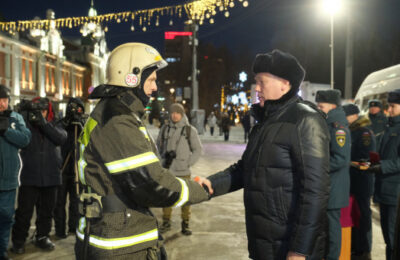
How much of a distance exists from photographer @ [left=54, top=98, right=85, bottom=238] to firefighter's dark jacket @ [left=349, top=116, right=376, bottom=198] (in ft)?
13.1

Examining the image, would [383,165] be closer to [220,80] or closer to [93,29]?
[93,29]

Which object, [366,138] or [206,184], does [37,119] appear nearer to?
[206,184]

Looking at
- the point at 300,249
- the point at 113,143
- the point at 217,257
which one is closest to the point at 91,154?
the point at 113,143

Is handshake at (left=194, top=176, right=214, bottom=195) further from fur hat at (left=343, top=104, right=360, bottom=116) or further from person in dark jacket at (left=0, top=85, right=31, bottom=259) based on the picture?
fur hat at (left=343, top=104, right=360, bottom=116)

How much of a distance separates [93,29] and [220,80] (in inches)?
1649

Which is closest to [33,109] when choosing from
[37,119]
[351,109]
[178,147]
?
[37,119]

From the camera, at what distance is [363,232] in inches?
207

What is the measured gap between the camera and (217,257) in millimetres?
5152

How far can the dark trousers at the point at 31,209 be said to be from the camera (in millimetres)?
Result: 5266

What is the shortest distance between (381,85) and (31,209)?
9933mm

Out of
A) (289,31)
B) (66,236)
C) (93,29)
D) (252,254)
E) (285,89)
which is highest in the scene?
(289,31)

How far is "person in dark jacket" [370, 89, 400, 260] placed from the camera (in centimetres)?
450

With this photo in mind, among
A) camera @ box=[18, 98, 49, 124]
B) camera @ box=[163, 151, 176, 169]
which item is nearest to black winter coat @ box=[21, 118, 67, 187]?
camera @ box=[18, 98, 49, 124]

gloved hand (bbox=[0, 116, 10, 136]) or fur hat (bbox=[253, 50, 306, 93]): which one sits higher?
fur hat (bbox=[253, 50, 306, 93])
